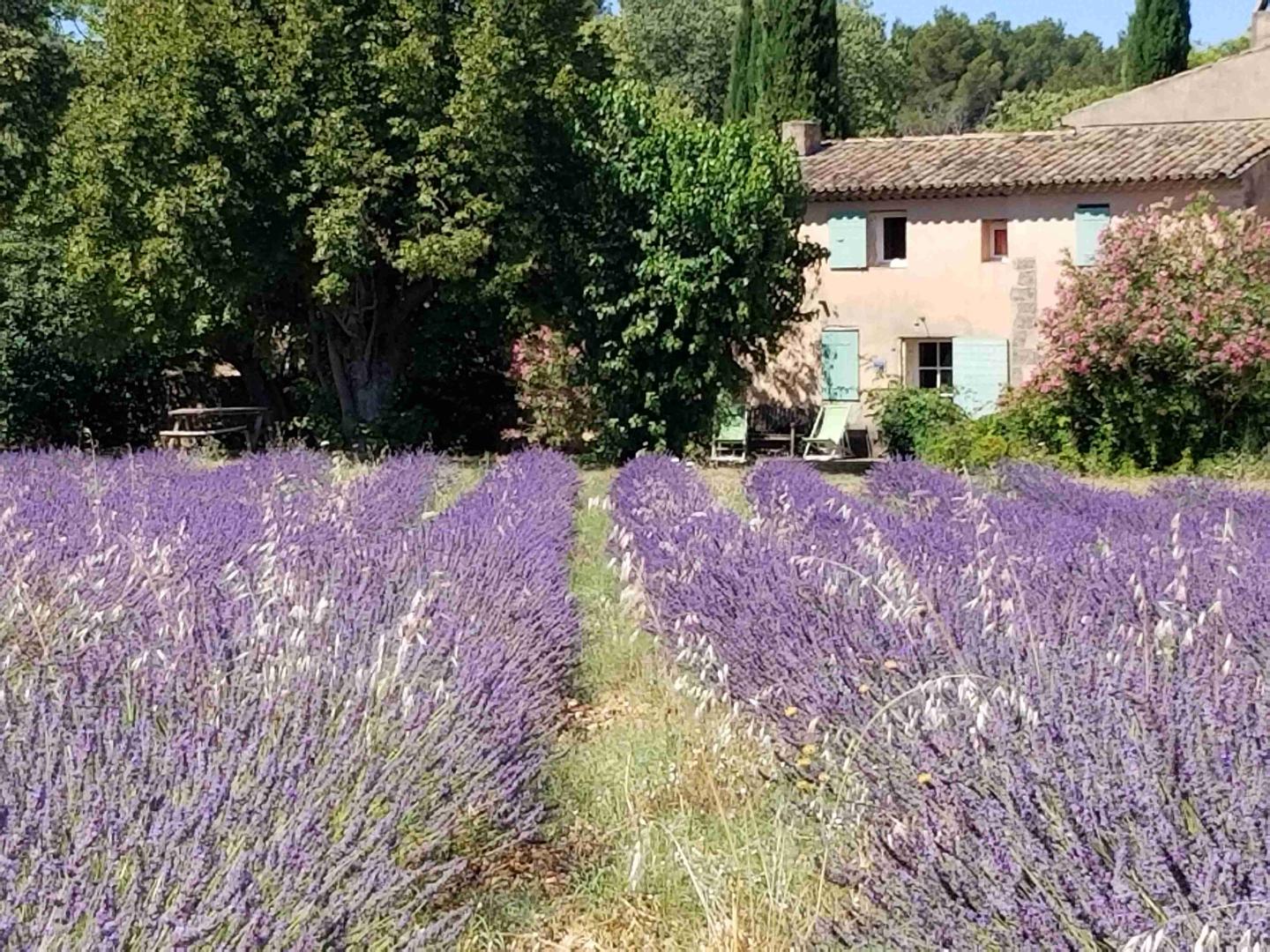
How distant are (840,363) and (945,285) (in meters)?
1.96

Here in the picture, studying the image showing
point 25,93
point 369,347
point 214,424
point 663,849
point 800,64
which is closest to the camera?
point 663,849

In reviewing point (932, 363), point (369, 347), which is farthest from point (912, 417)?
point (369, 347)

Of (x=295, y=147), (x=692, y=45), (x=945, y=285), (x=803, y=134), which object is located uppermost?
(x=692, y=45)

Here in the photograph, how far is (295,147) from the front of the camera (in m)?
16.9

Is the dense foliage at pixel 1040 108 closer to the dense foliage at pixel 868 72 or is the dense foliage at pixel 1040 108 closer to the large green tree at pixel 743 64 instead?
the dense foliage at pixel 868 72

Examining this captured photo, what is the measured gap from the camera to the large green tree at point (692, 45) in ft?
136

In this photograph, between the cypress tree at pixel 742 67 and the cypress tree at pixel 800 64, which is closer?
the cypress tree at pixel 800 64

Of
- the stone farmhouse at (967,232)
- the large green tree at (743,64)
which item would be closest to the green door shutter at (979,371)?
the stone farmhouse at (967,232)

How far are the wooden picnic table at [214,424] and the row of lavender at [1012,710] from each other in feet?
46.7

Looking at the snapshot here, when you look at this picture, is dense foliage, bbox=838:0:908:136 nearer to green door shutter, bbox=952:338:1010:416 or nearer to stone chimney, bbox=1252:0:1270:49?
stone chimney, bbox=1252:0:1270:49

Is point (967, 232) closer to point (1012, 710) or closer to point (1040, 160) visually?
point (1040, 160)

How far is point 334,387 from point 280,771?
17.9m

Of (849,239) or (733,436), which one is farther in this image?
(849,239)

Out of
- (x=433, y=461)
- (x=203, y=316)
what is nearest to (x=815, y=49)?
(x=203, y=316)
